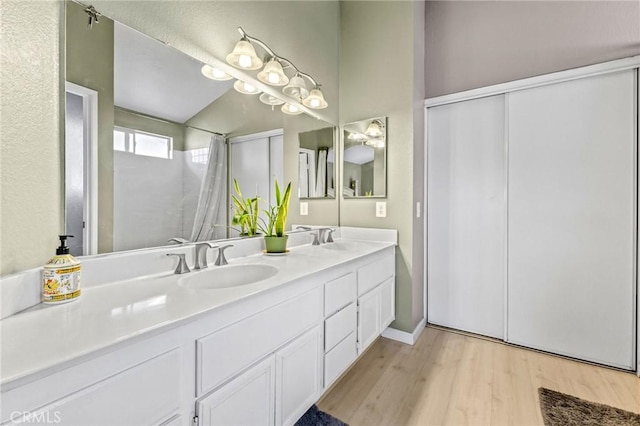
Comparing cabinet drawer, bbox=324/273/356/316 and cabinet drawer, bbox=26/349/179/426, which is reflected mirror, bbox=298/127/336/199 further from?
cabinet drawer, bbox=26/349/179/426

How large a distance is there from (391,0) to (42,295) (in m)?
2.68

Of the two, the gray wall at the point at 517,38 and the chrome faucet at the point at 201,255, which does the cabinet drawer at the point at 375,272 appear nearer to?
the chrome faucet at the point at 201,255

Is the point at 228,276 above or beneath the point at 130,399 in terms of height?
above

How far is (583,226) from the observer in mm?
1894

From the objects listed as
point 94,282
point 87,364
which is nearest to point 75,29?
point 94,282

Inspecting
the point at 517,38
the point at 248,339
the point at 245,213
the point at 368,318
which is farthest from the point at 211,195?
the point at 517,38

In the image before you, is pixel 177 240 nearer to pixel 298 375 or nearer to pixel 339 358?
pixel 298 375

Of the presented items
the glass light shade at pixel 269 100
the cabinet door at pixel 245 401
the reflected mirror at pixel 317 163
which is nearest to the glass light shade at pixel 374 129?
the reflected mirror at pixel 317 163

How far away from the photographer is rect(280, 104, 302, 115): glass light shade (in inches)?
73.2

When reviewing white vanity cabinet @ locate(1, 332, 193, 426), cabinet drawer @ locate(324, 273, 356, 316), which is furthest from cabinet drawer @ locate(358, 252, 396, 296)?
white vanity cabinet @ locate(1, 332, 193, 426)

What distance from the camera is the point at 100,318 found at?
26.9 inches

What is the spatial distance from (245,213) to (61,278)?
881mm

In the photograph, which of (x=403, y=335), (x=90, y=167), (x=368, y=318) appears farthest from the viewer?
(x=403, y=335)

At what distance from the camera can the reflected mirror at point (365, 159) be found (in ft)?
7.30
